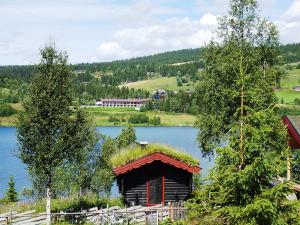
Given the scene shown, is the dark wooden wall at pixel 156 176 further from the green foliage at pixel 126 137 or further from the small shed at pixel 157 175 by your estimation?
the green foliage at pixel 126 137

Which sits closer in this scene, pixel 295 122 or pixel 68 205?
A: pixel 295 122

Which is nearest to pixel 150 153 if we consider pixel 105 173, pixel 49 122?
pixel 49 122

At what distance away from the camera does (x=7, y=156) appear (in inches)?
4678

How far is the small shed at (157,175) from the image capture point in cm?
3150

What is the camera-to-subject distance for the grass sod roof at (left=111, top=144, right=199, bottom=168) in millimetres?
31406

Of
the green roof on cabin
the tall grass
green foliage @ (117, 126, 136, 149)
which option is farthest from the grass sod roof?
green foliage @ (117, 126, 136, 149)

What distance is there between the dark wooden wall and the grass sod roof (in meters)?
0.94

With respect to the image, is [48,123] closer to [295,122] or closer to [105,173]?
[295,122]

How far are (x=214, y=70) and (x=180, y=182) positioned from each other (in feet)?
31.0

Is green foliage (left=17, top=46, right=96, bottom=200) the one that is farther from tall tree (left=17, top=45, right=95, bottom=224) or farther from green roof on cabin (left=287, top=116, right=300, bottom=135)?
green roof on cabin (left=287, top=116, right=300, bottom=135)

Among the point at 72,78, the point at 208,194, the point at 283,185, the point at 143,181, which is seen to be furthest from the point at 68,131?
the point at 283,185

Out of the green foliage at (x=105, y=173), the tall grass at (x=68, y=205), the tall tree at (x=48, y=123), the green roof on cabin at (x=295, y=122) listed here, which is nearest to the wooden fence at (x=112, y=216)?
the tall tree at (x=48, y=123)

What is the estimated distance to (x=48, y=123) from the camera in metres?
29.6

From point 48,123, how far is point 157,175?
8.05m
